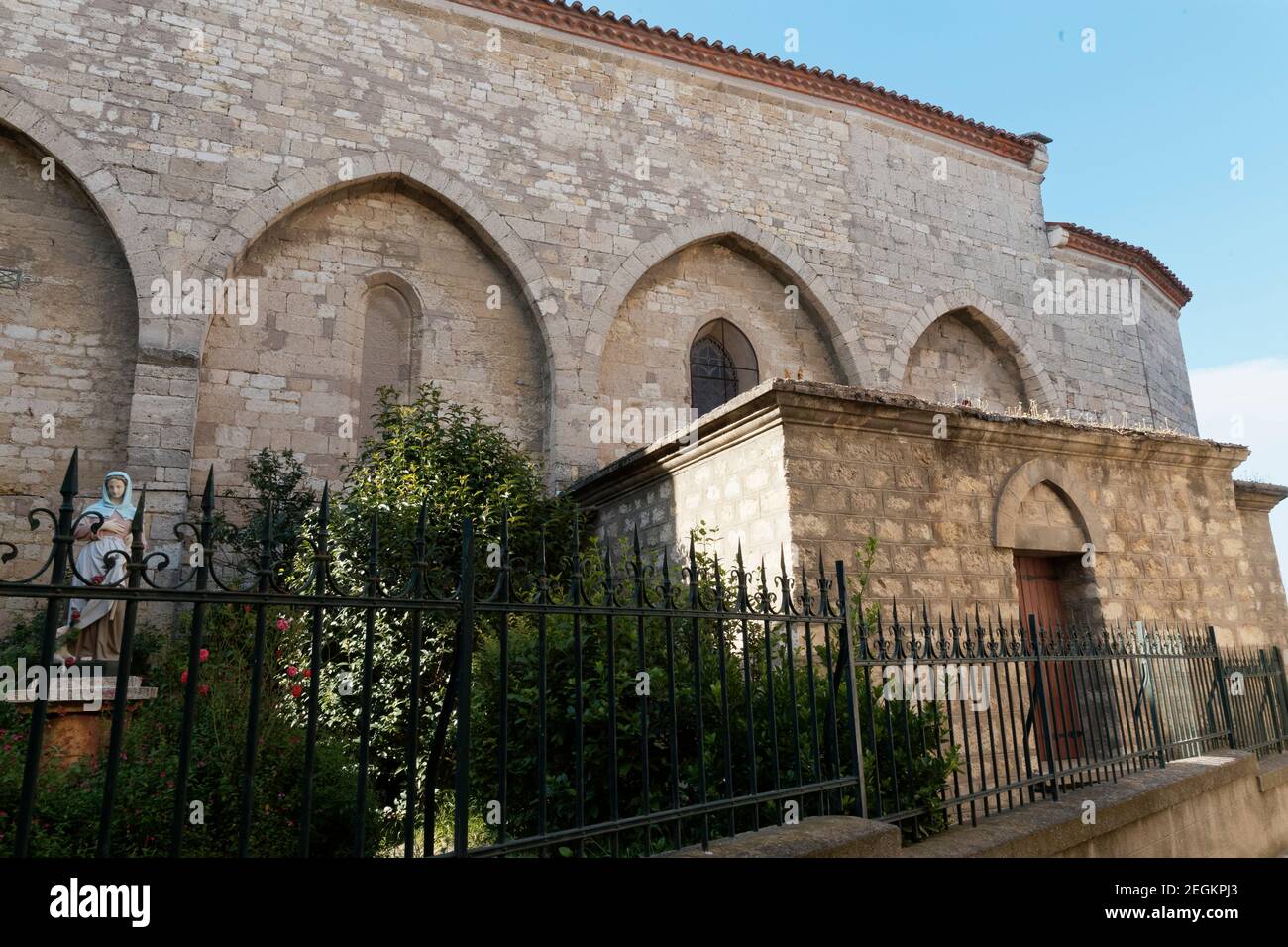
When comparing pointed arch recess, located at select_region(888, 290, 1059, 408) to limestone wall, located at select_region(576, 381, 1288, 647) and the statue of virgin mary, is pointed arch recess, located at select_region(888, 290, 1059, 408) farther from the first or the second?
the statue of virgin mary

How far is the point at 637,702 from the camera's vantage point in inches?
184

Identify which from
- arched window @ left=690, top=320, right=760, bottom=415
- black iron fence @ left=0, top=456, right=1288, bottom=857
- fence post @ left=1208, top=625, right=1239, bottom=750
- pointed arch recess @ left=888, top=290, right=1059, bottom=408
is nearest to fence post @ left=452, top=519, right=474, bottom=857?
black iron fence @ left=0, top=456, right=1288, bottom=857

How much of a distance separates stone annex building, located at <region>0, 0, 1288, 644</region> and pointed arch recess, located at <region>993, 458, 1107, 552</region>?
0.03 m

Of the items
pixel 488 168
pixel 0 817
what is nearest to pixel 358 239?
pixel 488 168

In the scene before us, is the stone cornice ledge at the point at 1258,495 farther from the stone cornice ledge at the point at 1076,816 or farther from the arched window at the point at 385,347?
the arched window at the point at 385,347

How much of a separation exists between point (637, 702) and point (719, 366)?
31.0 ft

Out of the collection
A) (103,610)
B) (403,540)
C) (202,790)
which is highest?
(403,540)

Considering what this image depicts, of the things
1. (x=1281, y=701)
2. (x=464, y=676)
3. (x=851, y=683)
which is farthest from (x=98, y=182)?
(x=1281, y=701)

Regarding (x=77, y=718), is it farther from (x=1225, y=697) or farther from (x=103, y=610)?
(x=1225, y=697)

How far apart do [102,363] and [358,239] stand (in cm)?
349

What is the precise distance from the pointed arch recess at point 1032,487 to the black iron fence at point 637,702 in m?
0.81
